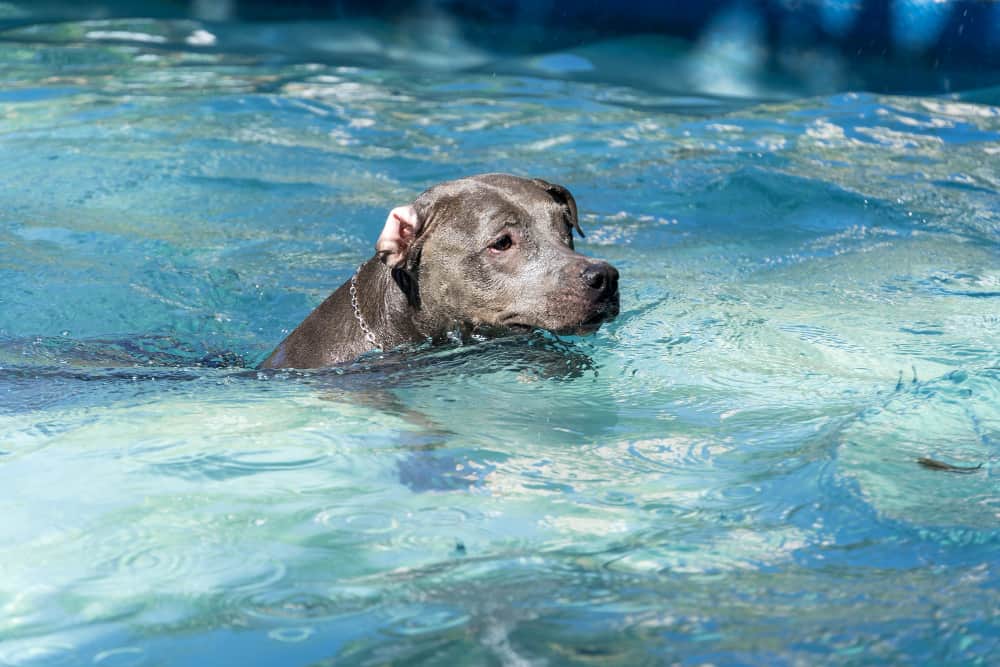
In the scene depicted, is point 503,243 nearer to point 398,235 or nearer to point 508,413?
point 398,235

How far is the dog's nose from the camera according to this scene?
221 inches

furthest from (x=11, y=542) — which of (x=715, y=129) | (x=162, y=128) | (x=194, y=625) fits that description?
(x=715, y=129)

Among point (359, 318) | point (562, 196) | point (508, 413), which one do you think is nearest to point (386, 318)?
point (359, 318)

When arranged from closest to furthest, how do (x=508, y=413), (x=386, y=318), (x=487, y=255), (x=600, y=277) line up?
(x=508, y=413) < (x=600, y=277) < (x=487, y=255) < (x=386, y=318)

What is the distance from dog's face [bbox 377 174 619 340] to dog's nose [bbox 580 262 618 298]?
0.32ft

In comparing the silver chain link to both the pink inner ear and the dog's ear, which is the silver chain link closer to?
the pink inner ear

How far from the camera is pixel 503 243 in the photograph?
598 centimetres

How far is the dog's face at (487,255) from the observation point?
5.83 metres

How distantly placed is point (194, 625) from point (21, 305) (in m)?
5.31

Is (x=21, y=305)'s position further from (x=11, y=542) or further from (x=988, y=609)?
(x=988, y=609)

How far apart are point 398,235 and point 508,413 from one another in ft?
4.50

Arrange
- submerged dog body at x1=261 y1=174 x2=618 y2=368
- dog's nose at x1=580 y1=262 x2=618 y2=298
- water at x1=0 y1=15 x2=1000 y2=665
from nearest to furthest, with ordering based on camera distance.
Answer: water at x1=0 y1=15 x2=1000 y2=665, dog's nose at x1=580 y1=262 x2=618 y2=298, submerged dog body at x1=261 y1=174 x2=618 y2=368

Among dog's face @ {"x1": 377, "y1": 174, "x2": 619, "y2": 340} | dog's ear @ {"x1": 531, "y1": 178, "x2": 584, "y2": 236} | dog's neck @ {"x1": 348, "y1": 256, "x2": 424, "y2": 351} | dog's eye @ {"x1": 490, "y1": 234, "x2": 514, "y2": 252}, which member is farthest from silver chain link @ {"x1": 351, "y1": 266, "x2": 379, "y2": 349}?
dog's ear @ {"x1": 531, "y1": 178, "x2": 584, "y2": 236}

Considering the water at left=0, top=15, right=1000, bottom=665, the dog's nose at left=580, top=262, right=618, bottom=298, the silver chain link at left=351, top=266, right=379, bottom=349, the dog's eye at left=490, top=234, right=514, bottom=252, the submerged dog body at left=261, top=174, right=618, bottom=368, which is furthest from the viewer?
the silver chain link at left=351, top=266, right=379, bottom=349
